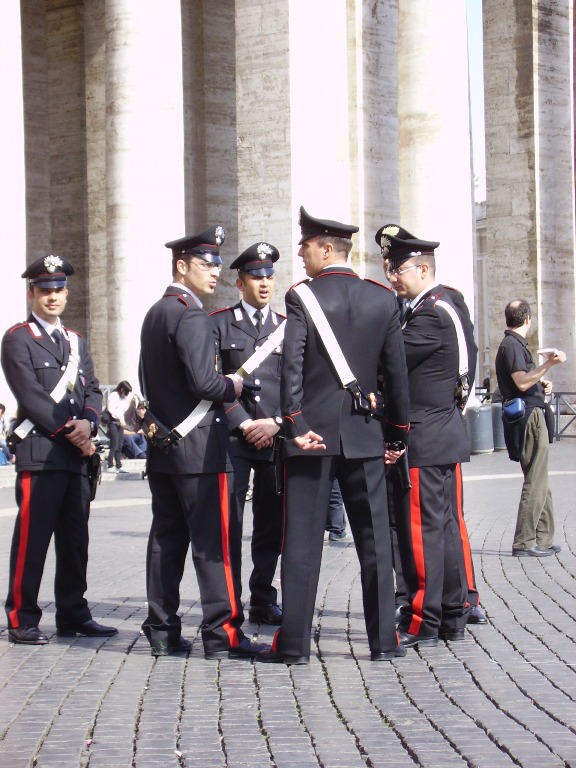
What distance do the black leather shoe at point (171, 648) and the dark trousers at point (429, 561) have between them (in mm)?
1064

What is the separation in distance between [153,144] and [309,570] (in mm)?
13933

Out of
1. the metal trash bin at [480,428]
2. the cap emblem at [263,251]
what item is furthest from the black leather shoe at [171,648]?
the metal trash bin at [480,428]

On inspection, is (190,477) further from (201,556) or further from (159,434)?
(201,556)

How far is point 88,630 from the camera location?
736 centimetres

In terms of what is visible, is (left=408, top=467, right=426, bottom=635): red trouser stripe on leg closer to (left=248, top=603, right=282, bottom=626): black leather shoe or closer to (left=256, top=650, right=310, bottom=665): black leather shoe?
(left=256, top=650, right=310, bottom=665): black leather shoe

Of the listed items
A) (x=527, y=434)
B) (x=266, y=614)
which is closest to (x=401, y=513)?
(x=266, y=614)

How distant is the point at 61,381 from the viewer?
738cm

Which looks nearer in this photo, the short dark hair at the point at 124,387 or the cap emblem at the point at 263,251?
the cap emblem at the point at 263,251

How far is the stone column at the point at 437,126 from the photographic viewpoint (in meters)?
21.4

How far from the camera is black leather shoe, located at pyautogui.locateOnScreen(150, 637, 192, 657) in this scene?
6.81 metres

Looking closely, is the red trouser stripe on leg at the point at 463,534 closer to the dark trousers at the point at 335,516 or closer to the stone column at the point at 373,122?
the dark trousers at the point at 335,516

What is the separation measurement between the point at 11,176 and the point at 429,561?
40.7 ft

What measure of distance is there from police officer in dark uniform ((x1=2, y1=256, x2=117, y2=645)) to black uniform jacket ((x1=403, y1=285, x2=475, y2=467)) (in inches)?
65.2

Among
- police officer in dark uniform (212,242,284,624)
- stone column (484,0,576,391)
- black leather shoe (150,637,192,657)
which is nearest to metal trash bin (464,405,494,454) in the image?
stone column (484,0,576,391)
